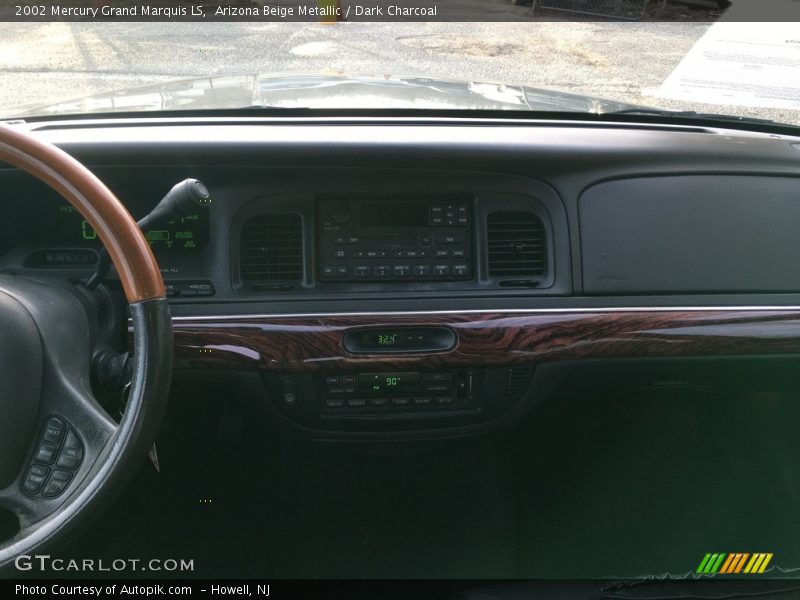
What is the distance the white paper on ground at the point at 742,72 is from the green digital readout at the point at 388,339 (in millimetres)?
1731

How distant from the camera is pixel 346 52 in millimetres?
10117

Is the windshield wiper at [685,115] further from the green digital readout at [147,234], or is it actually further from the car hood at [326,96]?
the green digital readout at [147,234]

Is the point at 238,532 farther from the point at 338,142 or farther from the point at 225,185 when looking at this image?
the point at 338,142

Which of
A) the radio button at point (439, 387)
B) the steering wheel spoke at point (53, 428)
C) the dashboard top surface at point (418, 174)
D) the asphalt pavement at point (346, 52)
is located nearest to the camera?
the steering wheel spoke at point (53, 428)

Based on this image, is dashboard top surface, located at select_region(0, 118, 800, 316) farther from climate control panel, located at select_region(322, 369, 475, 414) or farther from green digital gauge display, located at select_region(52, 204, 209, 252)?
climate control panel, located at select_region(322, 369, 475, 414)

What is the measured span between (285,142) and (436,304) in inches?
22.6

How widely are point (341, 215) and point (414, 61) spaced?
7.91 m

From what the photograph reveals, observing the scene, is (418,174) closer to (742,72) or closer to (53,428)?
(53,428)

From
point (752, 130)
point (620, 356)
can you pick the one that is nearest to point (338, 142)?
point (620, 356)

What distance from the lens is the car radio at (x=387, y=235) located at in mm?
2293

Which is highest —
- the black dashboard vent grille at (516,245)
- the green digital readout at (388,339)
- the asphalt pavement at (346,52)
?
the asphalt pavement at (346,52)

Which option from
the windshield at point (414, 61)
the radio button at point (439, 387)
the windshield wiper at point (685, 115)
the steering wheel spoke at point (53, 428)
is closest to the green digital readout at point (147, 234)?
the windshield at point (414, 61)

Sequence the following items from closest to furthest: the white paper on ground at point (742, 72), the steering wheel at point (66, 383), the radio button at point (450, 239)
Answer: the steering wheel at point (66, 383) < the radio button at point (450, 239) < the white paper on ground at point (742, 72)

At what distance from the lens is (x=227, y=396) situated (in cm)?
254
